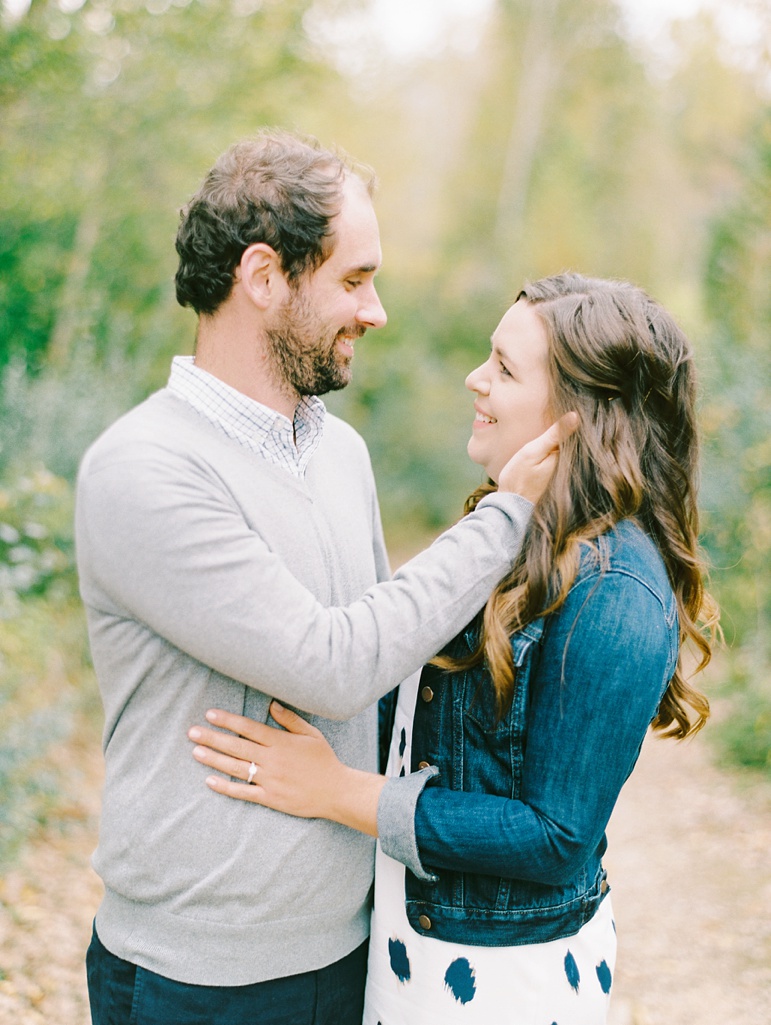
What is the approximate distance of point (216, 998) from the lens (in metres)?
1.75

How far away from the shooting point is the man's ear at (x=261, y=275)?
74.1 inches

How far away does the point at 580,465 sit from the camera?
6.14 feet

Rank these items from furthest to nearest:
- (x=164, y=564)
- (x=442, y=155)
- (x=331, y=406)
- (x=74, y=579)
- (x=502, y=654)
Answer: (x=442, y=155)
(x=331, y=406)
(x=74, y=579)
(x=502, y=654)
(x=164, y=564)

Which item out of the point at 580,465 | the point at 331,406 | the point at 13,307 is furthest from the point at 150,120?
the point at 580,465

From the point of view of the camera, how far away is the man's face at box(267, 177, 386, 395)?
1923 mm

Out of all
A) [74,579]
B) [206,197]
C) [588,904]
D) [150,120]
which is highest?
[150,120]

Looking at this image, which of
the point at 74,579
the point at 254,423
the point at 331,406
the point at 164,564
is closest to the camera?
the point at 164,564

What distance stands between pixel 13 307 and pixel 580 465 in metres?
5.80

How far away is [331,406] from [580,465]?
870 cm

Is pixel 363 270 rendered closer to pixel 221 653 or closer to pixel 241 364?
pixel 241 364

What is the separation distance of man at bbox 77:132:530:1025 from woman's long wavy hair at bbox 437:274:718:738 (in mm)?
77

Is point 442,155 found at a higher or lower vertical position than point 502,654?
higher

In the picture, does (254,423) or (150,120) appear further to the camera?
(150,120)

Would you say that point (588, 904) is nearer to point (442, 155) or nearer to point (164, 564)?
point (164, 564)
